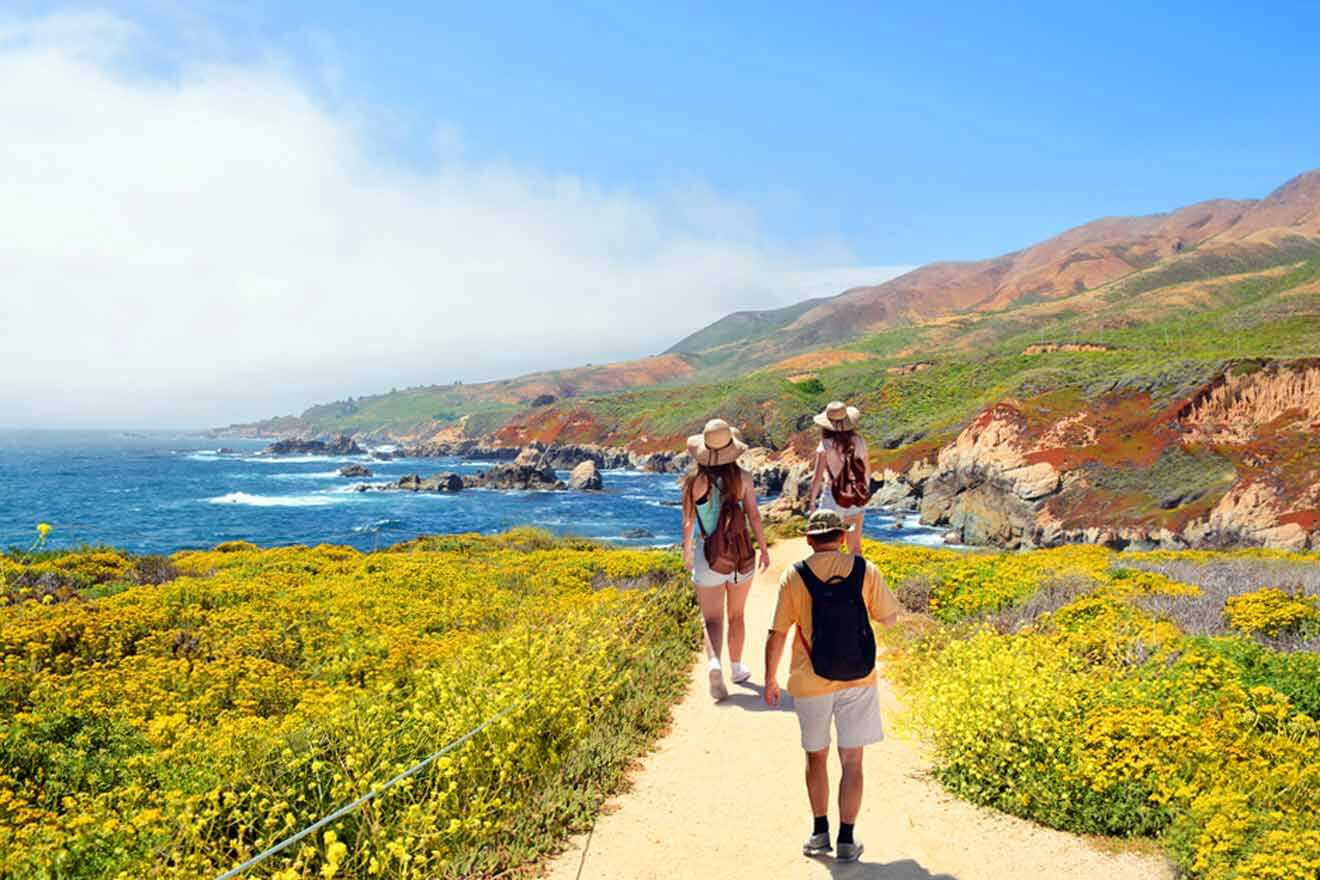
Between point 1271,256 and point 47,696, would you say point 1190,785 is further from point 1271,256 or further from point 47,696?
point 1271,256

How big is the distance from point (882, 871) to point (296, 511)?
66434mm

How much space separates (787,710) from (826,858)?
7.89ft

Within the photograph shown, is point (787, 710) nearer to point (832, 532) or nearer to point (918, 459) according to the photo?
point (832, 532)

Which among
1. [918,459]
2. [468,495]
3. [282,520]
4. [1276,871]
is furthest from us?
[468,495]

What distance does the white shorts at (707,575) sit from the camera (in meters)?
6.73

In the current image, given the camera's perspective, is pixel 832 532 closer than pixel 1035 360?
Yes

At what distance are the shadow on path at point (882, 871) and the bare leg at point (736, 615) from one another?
2584mm

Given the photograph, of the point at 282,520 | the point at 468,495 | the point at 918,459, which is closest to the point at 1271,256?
the point at 918,459

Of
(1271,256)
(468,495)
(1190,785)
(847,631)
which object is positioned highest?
(1271,256)

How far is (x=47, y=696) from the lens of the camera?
656 centimetres

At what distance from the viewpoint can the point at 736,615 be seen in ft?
23.1

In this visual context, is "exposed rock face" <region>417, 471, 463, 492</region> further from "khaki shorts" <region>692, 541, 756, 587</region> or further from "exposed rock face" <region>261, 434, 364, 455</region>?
"exposed rock face" <region>261, 434, 364, 455</region>

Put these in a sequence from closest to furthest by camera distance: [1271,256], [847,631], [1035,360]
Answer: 1. [847,631]
2. [1035,360]
3. [1271,256]

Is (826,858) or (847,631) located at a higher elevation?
(847,631)
